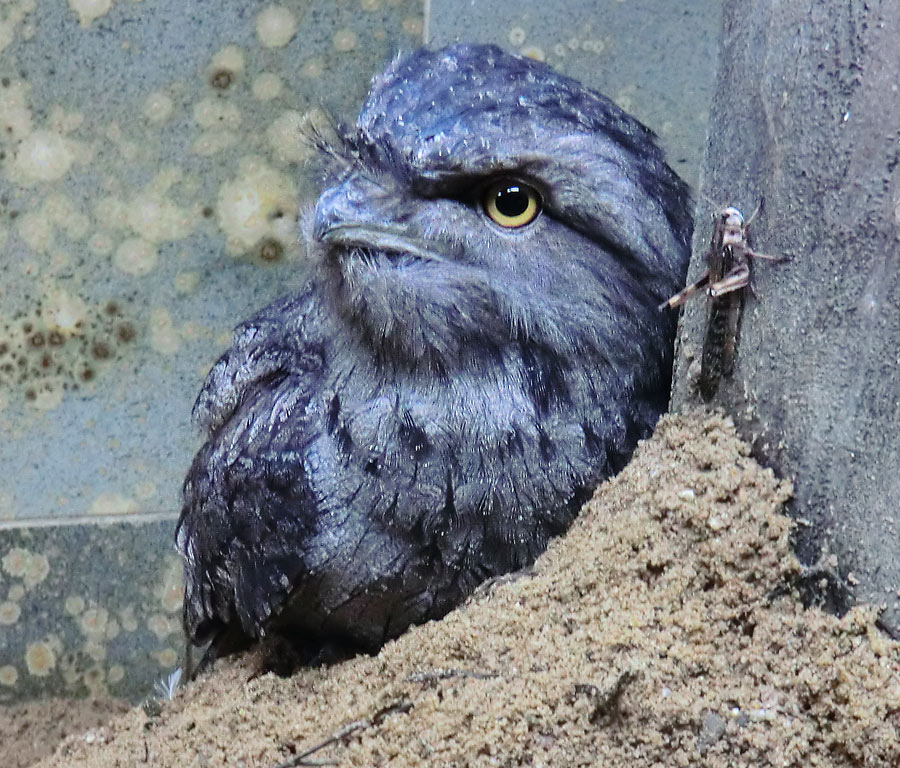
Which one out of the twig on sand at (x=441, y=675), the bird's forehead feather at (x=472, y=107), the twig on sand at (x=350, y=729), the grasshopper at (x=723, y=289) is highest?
the bird's forehead feather at (x=472, y=107)

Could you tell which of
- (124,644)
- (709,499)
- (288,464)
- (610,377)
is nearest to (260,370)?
(288,464)

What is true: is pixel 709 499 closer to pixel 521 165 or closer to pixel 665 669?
pixel 665 669

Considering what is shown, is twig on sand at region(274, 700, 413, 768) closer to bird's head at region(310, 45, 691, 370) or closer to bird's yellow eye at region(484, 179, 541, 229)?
bird's head at region(310, 45, 691, 370)

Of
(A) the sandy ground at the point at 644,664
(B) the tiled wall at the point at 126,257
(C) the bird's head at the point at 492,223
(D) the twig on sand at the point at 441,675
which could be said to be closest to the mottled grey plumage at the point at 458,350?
(C) the bird's head at the point at 492,223

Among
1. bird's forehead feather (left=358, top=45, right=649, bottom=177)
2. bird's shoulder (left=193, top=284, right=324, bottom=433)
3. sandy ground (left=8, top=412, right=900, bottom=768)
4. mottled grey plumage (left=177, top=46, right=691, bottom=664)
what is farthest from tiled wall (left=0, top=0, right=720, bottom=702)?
→ sandy ground (left=8, top=412, right=900, bottom=768)

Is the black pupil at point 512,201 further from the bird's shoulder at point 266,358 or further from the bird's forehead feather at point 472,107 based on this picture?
the bird's shoulder at point 266,358

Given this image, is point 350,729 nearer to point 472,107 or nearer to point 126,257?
point 472,107

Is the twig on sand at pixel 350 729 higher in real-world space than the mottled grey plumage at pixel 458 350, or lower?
lower
